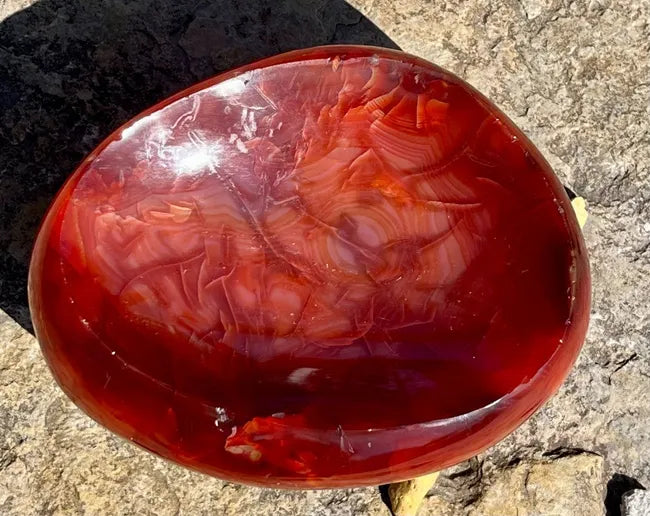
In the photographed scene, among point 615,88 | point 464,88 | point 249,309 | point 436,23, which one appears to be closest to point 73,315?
point 249,309

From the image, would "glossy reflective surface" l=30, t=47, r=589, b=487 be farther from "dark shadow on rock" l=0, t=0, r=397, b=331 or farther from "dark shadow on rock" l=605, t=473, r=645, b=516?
"dark shadow on rock" l=605, t=473, r=645, b=516

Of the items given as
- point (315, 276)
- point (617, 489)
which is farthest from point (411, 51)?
point (617, 489)

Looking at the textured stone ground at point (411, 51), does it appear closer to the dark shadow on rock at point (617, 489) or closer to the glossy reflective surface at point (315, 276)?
the dark shadow on rock at point (617, 489)

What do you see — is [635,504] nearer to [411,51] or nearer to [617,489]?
[617,489]

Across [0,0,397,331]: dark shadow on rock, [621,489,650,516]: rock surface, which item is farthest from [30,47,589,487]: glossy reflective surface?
[621,489,650,516]: rock surface

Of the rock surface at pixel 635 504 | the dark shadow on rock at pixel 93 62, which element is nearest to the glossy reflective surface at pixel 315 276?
the dark shadow on rock at pixel 93 62

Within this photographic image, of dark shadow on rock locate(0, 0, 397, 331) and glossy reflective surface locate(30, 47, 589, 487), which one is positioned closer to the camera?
glossy reflective surface locate(30, 47, 589, 487)

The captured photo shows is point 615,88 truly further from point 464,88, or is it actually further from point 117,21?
point 117,21
